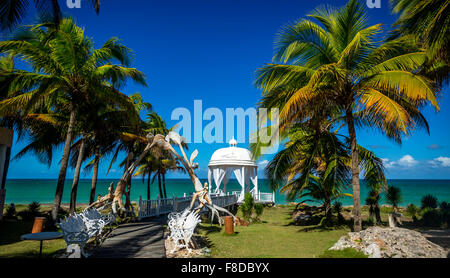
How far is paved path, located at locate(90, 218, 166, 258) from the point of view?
640 cm

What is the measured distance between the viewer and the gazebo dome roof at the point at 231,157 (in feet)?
73.0

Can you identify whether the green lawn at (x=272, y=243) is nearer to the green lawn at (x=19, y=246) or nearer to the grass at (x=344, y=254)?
the grass at (x=344, y=254)

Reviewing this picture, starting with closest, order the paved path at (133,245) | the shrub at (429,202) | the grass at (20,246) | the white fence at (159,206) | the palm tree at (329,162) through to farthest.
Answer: the paved path at (133,245) → the grass at (20,246) → the palm tree at (329,162) → the white fence at (159,206) → the shrub at (429,202)

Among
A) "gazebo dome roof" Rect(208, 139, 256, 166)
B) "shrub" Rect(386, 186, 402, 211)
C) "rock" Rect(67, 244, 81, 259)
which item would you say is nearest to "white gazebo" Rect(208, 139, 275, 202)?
"gazebo dome roof" Rect(208, 139, 256, 166)

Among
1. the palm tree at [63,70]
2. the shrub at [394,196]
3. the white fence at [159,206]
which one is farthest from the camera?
the shrub at [394,196]

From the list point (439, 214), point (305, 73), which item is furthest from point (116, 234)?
point (439, 214)

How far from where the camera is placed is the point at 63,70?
35.5 ft

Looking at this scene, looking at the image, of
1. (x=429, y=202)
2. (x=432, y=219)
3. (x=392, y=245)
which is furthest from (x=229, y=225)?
(x=429, y=202)

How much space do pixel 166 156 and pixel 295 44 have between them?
600 inches

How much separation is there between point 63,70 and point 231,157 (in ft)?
48.2

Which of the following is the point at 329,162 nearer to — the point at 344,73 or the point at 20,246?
the point at 344,73

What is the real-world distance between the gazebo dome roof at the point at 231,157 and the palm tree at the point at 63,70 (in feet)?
39.2

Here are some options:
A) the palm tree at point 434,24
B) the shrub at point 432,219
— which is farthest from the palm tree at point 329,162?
the shrub at point 432,219

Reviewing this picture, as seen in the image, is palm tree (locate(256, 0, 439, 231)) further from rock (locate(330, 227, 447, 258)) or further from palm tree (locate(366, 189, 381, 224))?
palm tree (locate(366, 189, 381, 224))
